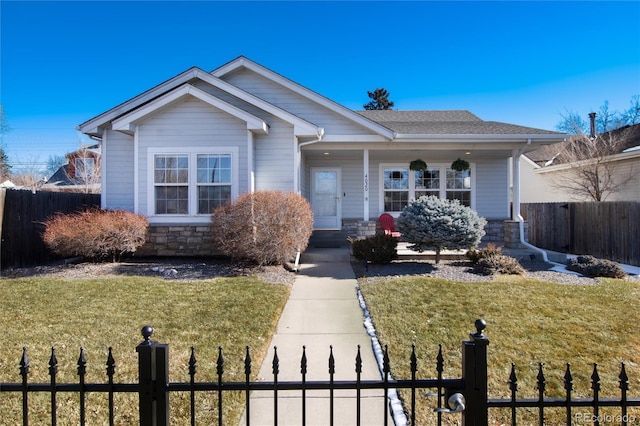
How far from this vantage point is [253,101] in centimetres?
1070

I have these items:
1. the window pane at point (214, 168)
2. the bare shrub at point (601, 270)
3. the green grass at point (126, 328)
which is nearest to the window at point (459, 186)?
the bare shrub at point (601, 270)

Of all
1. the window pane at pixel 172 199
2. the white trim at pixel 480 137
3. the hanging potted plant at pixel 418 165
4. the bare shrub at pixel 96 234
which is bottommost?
the bare shrub at pixel 96 234

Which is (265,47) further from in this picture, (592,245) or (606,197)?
(606,197)

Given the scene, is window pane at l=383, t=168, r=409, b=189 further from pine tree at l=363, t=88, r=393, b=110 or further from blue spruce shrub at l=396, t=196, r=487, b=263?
pine tree at l=363, t=88, r=393, b=110

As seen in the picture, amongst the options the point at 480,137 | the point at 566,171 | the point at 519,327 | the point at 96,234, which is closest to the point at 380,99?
the point at 566,171

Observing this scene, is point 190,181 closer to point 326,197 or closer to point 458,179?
point 326,197

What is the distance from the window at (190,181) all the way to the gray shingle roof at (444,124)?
5.50m

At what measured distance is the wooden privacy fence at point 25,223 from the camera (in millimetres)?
9022

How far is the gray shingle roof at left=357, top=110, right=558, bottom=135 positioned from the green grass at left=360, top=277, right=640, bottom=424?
577cm

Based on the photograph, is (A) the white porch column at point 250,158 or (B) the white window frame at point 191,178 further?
(B) the white window frame at point 191,178

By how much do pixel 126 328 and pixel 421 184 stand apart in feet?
37.4

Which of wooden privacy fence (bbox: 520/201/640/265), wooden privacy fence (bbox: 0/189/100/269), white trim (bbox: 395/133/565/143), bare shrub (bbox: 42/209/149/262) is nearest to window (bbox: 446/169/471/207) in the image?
wooden privacy fence (bbox: 520/201/640/265)

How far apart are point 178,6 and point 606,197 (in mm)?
17081

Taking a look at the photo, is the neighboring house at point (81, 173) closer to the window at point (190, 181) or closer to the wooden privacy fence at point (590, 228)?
the window at point (190, 181)
